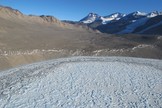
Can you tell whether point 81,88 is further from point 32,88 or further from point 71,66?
point 71,66

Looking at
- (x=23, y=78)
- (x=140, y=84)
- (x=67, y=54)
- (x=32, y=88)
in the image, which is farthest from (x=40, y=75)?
(x=67, y=54)

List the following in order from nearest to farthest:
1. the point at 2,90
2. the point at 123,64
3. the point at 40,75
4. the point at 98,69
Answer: the point at 2,90 → the point at 40,75 → the point at 98,69 → the point at 123,64

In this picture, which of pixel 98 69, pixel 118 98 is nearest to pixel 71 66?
pixel 98 69

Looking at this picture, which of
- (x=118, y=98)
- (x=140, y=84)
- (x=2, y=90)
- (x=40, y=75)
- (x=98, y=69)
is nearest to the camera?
(x=118, y=98)

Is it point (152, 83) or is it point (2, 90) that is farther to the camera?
point (152, 83)

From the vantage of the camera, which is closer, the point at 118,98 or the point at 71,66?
the point at 118,98

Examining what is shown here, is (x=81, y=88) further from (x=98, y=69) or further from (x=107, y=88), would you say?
(x=98, y=69)
